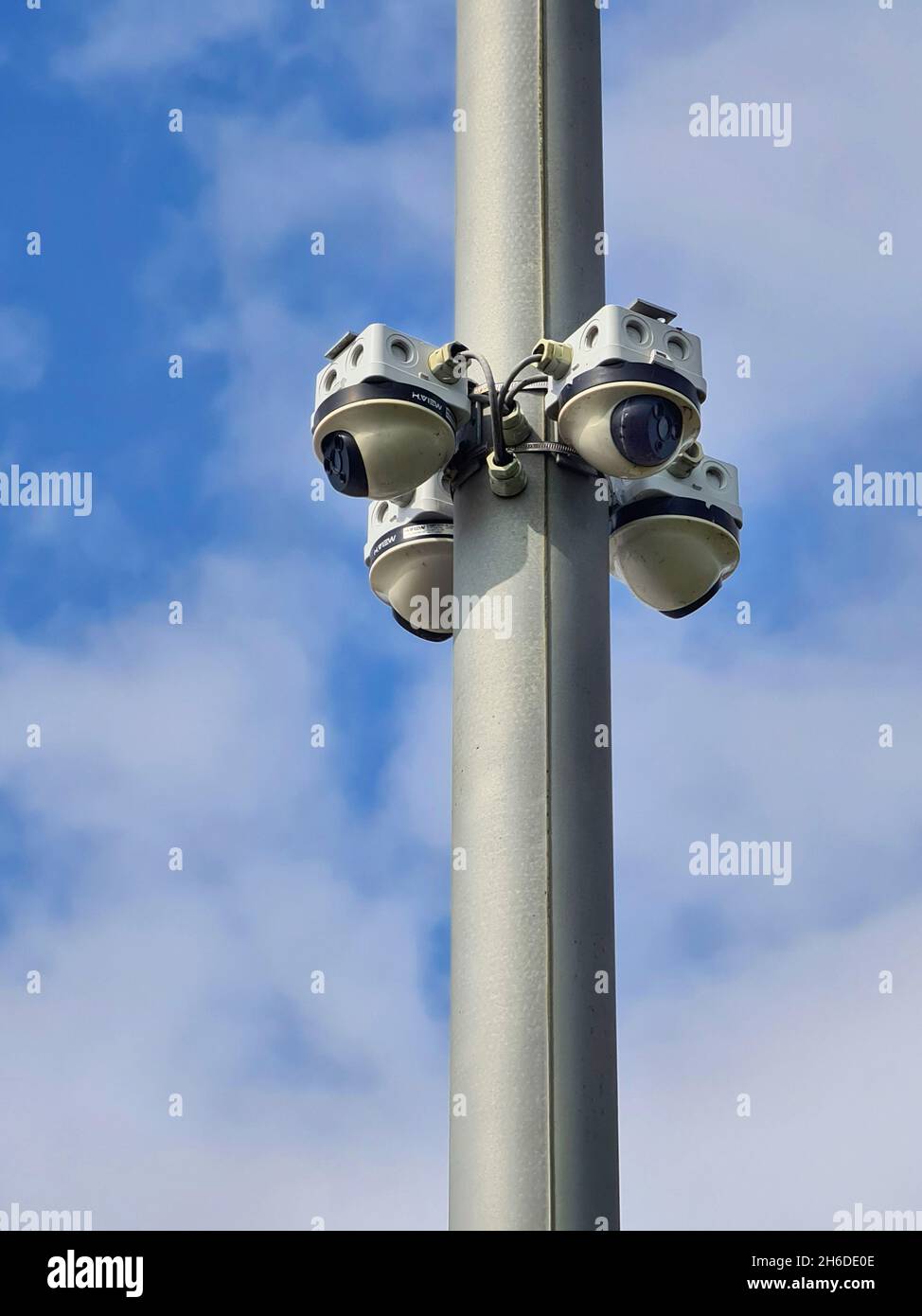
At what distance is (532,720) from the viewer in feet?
31.0

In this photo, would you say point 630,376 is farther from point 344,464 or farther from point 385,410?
point 344,464

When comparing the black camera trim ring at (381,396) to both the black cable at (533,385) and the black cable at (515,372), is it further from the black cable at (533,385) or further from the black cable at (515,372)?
the black cable at (533,385)

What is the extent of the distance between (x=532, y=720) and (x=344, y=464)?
1.27 metres

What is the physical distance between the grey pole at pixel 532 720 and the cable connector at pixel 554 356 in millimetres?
325

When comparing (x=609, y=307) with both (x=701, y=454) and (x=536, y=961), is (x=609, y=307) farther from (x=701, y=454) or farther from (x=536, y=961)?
(x=536, y=961)

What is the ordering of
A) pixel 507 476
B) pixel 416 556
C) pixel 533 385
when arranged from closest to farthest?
pixel 507 476
pixel 533 385
pixel 416 556

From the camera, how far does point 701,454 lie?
10.5m

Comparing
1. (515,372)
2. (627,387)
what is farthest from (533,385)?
(627,387)

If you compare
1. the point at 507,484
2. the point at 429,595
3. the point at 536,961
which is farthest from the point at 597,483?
the point at 536,961

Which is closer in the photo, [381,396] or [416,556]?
[381,396]

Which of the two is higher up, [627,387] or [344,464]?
[627,387]

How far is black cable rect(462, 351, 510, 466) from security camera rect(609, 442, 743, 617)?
2.21 ft
